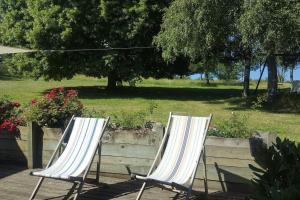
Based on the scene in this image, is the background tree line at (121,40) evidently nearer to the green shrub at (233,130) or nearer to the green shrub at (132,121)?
the green shrub at (132,121)

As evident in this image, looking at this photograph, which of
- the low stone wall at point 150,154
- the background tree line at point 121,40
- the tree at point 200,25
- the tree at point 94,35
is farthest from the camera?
the tree at point 94,35

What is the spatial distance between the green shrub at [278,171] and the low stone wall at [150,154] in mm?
3322

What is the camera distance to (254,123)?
13914 millimetres

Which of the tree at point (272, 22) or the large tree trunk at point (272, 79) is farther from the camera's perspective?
the large tree trunk at point (272, 79)

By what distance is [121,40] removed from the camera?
23.7m

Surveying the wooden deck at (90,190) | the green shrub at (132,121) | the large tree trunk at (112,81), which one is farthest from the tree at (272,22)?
the large tree trunk at (112,81)

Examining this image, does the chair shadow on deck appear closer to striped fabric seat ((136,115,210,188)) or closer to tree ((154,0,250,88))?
striped fabric seat ((136,115,210,188))

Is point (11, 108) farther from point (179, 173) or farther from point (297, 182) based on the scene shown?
point (297, 182)

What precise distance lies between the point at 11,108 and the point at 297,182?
22.1 ft

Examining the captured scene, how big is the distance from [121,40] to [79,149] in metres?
17.9

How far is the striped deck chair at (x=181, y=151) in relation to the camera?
17.4 feet

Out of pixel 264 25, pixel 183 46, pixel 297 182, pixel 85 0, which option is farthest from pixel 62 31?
pixel 297 182

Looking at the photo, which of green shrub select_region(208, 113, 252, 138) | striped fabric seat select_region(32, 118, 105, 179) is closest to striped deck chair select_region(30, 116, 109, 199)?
striped fabric seat select_region(32, 118, 105, 179)

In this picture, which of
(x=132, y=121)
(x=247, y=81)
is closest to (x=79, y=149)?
(x=132, y=121)
